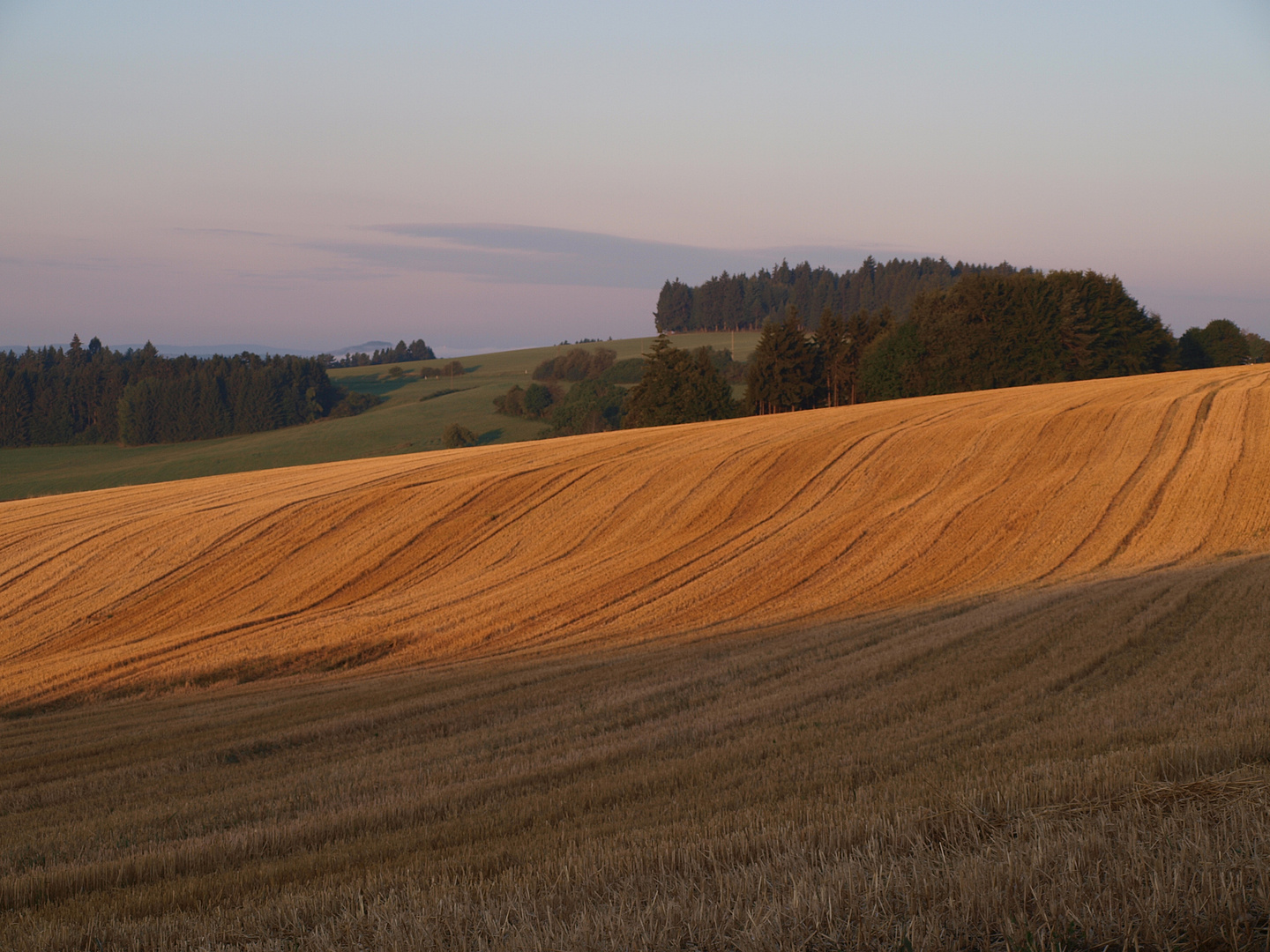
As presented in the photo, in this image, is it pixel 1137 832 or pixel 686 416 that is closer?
pixel 1137 832

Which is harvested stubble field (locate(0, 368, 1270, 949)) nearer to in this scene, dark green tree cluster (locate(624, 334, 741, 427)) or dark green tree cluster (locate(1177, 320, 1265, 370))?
dark green tree cluster (locate(624, 334, 741, 427))

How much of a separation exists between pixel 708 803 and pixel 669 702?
14.7 ft

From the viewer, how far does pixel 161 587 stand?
22953 millimetres

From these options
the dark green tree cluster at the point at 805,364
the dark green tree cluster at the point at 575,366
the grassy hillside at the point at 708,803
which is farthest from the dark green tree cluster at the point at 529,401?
the grassy hillside at the point at 708,803

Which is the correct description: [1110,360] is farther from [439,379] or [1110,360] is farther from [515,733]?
[439,379]

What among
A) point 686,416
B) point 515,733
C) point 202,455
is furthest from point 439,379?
point 515,733

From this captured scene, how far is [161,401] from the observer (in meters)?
111

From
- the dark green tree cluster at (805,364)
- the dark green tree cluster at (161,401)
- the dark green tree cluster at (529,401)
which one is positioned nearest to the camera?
the dark green tree cluster at (805,364)

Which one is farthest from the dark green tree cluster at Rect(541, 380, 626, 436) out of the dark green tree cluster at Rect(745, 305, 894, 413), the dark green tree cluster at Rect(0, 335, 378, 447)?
the dark green tree cluster at Rect(0, 335, 378, 447)

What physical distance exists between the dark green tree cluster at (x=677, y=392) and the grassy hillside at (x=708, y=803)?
61.7 metres

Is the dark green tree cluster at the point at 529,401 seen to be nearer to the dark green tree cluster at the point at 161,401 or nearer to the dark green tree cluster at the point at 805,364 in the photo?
the dark green tree cluster at the point at 161,401

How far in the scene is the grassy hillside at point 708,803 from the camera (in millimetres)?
3531

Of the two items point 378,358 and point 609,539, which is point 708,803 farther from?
point 378,358

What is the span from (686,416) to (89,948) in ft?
233
